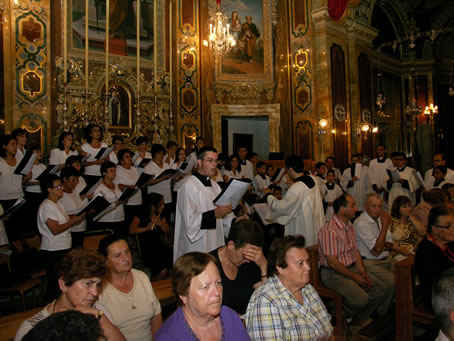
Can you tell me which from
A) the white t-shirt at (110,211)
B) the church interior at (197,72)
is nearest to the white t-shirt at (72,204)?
the white t-shirt at (110,211)

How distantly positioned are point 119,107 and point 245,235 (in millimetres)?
9857

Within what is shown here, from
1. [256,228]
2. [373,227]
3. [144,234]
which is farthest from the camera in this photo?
[144,234]

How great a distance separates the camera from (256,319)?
8.50ft

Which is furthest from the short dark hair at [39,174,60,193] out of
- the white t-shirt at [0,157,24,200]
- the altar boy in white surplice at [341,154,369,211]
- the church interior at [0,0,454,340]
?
the altar boy in white surplice at [341,154,369,211]

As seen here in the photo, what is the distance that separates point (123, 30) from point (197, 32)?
8.90ft

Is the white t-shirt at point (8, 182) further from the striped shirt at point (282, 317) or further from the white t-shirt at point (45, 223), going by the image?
the striped shirt at point (282, 317)

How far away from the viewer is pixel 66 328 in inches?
55.1

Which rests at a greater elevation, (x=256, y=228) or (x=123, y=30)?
(x=123, y=30)

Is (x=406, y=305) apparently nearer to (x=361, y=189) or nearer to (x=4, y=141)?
(x=4, y=141)

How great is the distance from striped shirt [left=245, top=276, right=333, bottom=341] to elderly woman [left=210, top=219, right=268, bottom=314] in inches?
13.7

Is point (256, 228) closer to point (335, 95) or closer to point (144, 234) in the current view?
point (144, 234)

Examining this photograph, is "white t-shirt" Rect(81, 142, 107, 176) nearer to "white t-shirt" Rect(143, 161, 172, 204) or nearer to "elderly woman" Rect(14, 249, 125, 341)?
"white t-shirt" Rect(143, 161, 172, 204)

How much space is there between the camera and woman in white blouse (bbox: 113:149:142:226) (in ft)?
23.0

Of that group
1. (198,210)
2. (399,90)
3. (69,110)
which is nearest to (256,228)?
(198,210)
